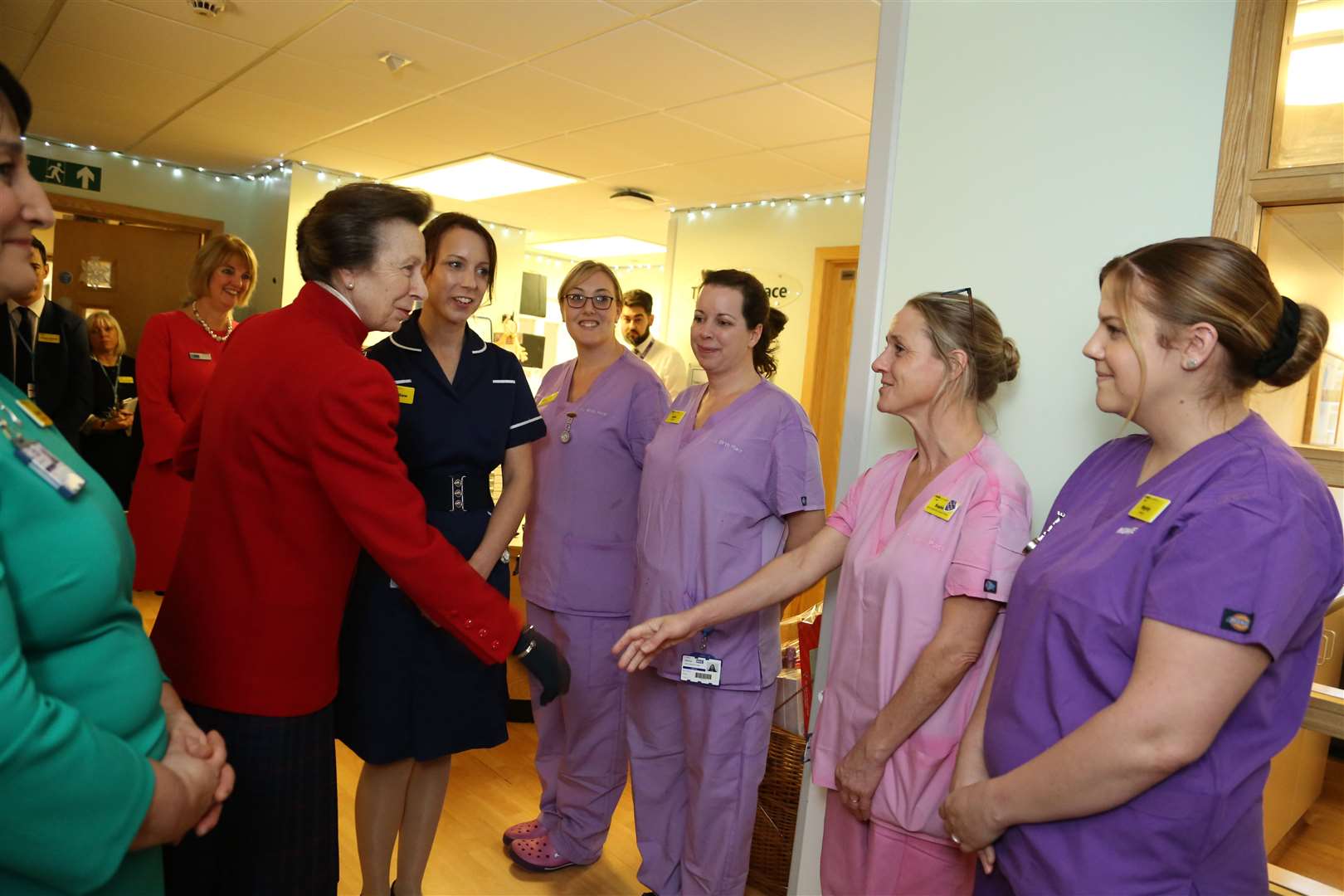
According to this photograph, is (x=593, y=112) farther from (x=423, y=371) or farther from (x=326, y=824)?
(x=326, y=824)

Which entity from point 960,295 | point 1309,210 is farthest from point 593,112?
point 1309,210

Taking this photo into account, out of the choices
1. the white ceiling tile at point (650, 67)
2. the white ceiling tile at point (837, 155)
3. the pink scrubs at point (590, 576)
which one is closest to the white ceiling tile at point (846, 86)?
the white ceiling tile at point (650, 67)

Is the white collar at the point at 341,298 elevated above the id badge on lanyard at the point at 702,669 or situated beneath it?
elevated above

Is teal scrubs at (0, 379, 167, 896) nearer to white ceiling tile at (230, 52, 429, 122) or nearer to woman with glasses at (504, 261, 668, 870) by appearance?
woman with glasses at (504, 261, 668, 870)

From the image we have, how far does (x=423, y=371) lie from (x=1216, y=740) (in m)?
1.52

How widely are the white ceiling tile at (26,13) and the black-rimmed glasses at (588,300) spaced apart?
2.75 metres

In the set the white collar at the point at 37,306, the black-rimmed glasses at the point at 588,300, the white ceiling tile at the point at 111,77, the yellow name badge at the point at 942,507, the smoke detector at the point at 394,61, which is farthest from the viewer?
the white ceiling tile at the point at 111,77

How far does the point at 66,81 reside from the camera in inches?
178

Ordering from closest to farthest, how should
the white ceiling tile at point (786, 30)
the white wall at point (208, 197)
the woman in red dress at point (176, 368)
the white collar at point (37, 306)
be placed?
the white ceiling tile at point (786, 30)
the woman in red dress at point (176, 368)
the white collar at point (37, 306)
the white wall at point (208, 197)

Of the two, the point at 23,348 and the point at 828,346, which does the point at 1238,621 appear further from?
the point at 828,346

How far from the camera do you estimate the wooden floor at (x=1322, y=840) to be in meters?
1.22

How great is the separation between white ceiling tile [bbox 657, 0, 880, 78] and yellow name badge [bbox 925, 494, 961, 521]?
197cm

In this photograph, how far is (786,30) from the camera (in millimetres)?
3057

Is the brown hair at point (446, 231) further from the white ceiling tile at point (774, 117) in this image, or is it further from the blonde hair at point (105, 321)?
the blonde hair at point (105, 321)
